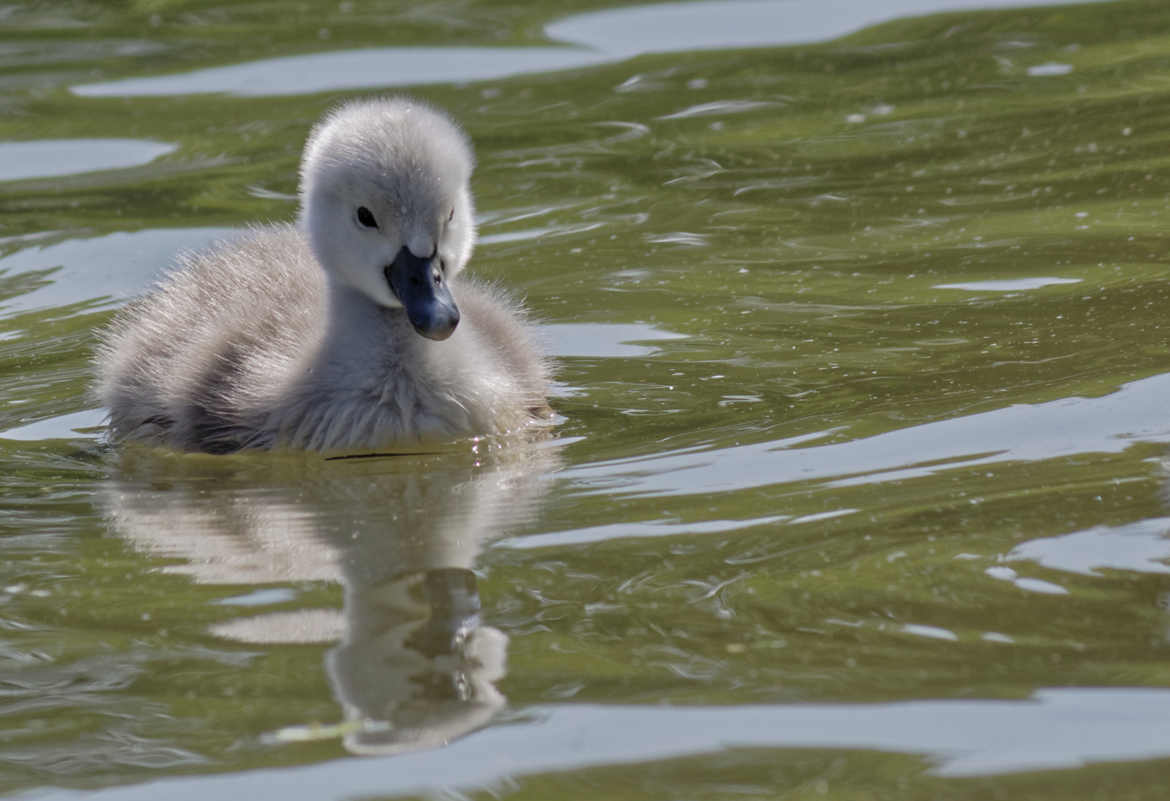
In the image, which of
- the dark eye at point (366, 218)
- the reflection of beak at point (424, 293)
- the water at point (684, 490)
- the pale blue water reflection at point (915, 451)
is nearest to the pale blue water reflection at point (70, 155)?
the water at point (684, 490)

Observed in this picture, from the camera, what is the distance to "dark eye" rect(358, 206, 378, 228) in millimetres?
4660

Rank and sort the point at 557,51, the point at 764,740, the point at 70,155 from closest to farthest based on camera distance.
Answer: the point at 764,740, the point at 70,155, the point at 557,51

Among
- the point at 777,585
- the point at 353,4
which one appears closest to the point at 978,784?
the point at 777,585

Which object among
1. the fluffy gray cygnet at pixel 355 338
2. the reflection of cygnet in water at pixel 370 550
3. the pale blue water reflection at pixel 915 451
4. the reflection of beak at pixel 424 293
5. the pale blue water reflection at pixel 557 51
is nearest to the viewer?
the reflection of cygnet in water at pixel 370 550

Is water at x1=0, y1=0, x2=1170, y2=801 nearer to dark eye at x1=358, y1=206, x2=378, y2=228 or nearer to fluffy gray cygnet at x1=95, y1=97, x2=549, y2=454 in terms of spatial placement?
fluffy gray cygnet at x1=95, y1=97, x2=549, y2=454

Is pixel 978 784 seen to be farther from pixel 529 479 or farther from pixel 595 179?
pixel 595 179

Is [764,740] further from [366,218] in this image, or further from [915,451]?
[366,218]

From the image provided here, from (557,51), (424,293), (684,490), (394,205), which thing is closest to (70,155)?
(557,51)

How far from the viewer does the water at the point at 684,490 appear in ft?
8.89

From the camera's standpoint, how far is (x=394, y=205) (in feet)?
15.0

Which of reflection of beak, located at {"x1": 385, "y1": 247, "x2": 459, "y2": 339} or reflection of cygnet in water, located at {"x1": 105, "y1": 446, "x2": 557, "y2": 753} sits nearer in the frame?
reflection of cygnet in water, located at {"x1": 105, "y1": 446, "x2": 557, "y2": 753}

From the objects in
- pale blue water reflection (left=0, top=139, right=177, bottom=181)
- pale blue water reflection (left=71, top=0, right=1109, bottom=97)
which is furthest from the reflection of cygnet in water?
pale blue water reflection (left=71, top=0, right=1109, bottom=97)

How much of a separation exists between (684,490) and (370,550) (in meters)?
0.62

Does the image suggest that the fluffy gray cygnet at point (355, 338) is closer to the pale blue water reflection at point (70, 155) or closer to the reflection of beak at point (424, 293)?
the reflection of beak at point (424, 293)
